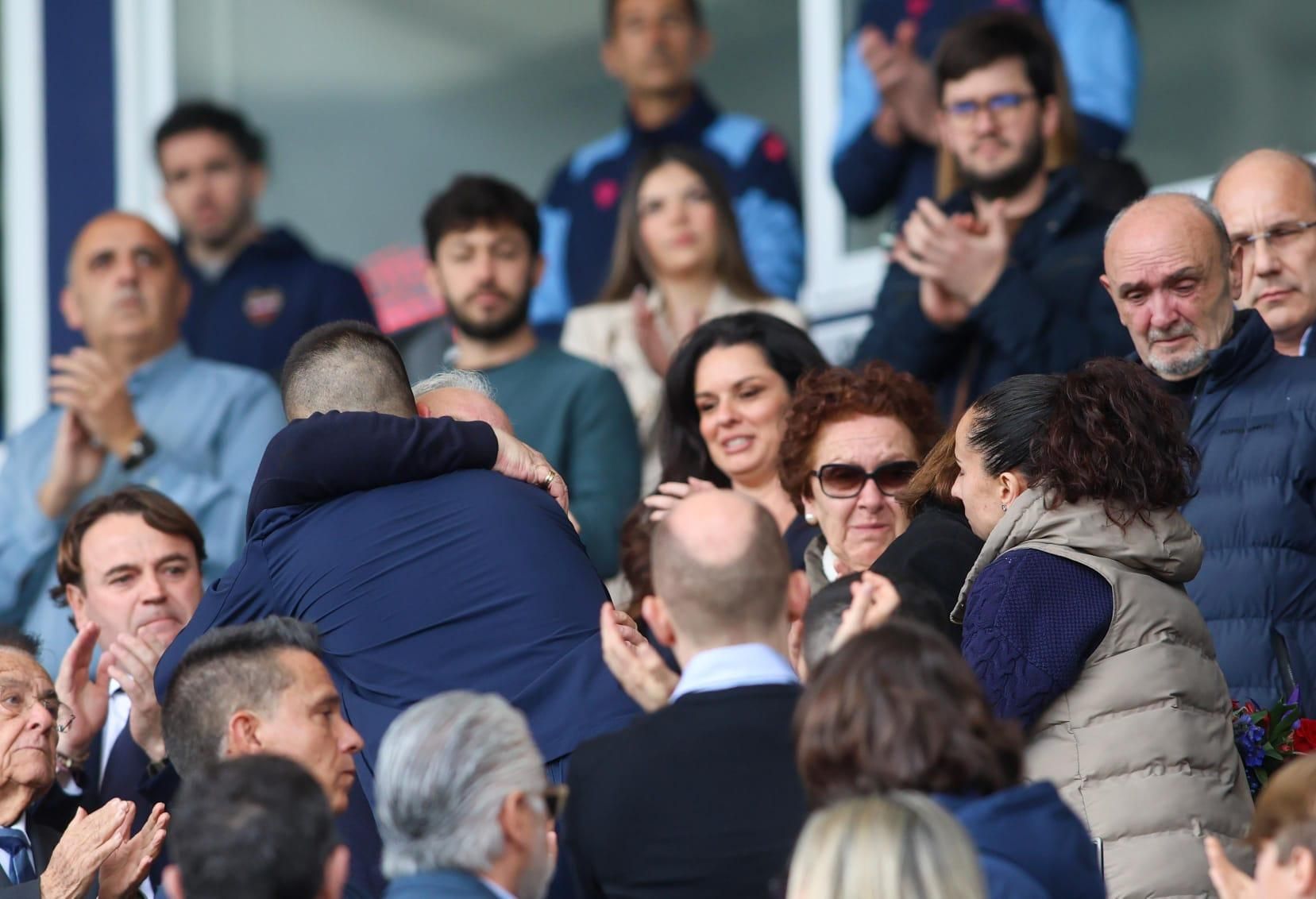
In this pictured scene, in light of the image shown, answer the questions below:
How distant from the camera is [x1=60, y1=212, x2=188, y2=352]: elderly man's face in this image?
7.32 metres

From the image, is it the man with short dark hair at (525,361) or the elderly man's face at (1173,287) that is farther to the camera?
the man with short dark hair at (525,361)

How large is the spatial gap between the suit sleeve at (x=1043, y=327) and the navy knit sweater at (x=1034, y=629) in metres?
1.80

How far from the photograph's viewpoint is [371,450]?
14.3 ft

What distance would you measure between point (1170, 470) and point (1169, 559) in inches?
7.0

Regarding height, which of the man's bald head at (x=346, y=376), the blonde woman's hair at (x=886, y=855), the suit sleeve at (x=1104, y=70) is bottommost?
the blonde woman's hair at (x=886, y=855)

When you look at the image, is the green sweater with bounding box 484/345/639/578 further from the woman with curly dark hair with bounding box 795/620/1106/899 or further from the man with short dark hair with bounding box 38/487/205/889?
the woman with curly dark hair with bounding box 795/620/1106/899

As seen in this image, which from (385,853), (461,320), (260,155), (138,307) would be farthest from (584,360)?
(385,853)

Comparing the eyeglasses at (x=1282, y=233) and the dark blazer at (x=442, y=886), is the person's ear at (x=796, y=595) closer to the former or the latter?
the dark blazer at (x=442, y=886)

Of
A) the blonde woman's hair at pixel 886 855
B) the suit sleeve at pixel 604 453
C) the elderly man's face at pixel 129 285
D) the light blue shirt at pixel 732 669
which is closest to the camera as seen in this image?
the blonde woman's hair at pixel 886 855

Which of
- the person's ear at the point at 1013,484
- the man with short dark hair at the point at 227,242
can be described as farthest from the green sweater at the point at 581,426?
the person's ear at the point at 1013,484

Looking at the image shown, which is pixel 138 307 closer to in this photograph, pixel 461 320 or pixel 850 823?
pixel 461 320

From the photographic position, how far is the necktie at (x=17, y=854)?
183 inches

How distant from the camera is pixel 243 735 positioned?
3.89m

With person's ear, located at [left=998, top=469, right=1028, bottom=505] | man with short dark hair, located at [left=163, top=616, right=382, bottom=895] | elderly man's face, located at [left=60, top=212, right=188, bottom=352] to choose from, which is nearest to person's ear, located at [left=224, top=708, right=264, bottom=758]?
man with short dark hair, located at [left=163, top=616, right=382, bottom=895]
